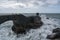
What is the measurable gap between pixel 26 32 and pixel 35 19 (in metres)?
2.27

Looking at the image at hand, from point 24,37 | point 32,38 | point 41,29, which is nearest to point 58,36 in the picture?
point 32,38

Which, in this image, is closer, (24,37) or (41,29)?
(24,37)

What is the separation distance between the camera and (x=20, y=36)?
1645cm

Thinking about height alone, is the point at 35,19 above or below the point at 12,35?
above

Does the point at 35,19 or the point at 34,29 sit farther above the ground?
the point at 35,19

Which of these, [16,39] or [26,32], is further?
[26,32]

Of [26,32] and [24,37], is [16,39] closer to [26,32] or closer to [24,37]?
[24,37]

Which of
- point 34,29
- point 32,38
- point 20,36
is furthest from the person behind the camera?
point 34,29

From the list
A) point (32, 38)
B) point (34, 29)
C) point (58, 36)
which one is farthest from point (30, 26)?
point (58, 36)

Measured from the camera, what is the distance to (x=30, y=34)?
16578 mm

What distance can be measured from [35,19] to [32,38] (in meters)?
3.84

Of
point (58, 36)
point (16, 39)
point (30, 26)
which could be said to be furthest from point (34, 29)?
point (58, 36)

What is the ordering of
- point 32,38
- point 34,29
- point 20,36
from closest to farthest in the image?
point 32,38 < point 20,36 < point 34,29

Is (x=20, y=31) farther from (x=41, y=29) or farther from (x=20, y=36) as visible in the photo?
(x=41, y=29)
